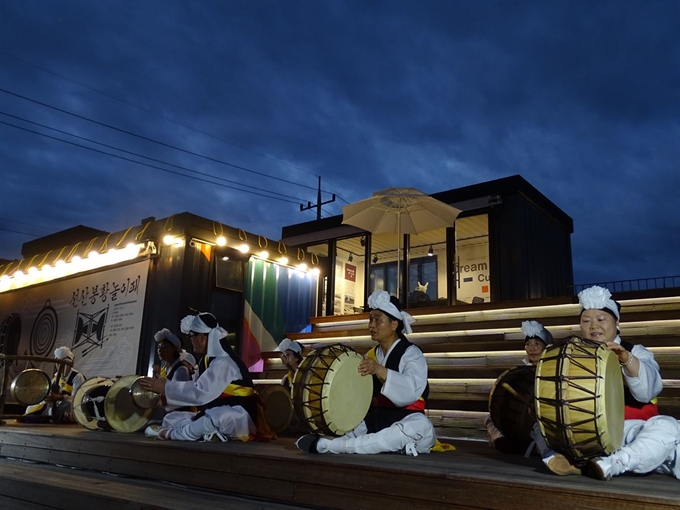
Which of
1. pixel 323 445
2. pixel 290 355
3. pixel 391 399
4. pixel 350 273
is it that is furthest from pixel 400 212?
pixel 350 273

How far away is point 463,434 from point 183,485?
9.06 feet

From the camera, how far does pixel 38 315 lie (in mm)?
10641

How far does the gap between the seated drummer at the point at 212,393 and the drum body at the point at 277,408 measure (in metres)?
0.94

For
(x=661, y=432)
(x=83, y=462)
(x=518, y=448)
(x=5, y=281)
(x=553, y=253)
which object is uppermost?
(x=553, y=253)

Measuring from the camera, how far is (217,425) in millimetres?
4012

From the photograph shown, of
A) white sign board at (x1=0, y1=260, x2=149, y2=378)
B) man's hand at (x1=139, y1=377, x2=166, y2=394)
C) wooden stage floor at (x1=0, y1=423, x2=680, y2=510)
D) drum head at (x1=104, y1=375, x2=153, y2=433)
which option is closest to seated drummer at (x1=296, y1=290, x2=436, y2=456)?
wooden stage floor at (x1=0, y1=423, x2=680, y2=510)

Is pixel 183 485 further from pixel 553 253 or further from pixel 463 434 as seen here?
pixel 553 253

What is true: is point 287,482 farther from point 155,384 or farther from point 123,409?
point 123,409

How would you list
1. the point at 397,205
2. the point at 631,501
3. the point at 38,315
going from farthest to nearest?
the point at 38,315, the point at 397,205, the point at 631,501

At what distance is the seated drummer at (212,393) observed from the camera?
3.96 m

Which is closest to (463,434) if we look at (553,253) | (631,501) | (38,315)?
(631,501)

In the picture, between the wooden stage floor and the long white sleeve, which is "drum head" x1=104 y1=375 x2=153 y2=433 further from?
the long white sleeve

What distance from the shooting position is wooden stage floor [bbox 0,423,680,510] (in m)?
1.94

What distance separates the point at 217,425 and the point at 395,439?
1639 millimetres
